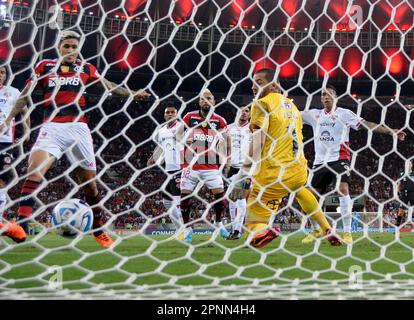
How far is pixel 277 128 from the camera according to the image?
3893 millimetres

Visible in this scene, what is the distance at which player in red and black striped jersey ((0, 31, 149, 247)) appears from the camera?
3660 mm

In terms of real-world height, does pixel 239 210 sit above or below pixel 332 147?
below

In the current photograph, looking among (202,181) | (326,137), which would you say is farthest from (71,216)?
(326,137)

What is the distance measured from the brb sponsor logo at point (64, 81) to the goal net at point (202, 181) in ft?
0.68

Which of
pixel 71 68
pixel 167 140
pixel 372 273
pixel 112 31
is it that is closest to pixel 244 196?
pixel 167 140

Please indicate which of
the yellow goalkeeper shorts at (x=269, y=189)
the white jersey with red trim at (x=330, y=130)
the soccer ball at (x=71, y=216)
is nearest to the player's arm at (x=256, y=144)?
the yellow goalkeeper shorts at (x=269, y=189)

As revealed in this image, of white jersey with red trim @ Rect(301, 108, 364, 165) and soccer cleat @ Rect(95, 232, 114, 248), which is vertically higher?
white jersey with red trim @ Rect(301, 108, 364, 165)

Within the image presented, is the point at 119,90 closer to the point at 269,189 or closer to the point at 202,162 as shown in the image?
the point at 269,189

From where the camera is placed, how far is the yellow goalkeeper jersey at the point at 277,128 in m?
3.75

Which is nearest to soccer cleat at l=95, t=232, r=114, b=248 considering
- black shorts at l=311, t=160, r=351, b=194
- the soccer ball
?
the soccer ball

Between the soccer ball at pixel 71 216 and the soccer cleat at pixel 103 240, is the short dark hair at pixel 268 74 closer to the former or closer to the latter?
the soccer ball at pixel 71 216

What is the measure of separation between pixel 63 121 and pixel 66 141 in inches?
6.5

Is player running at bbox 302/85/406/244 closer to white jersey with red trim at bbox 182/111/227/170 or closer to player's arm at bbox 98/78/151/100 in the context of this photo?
white jersey with red trim at bbox 182/111/227/170
